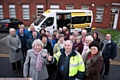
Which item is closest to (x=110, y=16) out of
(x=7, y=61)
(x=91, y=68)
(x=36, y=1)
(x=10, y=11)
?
(x=36, y=1)

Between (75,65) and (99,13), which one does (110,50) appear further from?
(99,13)

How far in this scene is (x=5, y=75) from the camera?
18.1 ft

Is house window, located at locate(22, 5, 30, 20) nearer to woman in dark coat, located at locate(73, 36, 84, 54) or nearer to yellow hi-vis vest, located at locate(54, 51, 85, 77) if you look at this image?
woman in dark coat, located at locate(73, 36, 84, 54)

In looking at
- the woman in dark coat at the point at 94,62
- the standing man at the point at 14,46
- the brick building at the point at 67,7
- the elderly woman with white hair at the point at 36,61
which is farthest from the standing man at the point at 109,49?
the brick building at the point at 67,7

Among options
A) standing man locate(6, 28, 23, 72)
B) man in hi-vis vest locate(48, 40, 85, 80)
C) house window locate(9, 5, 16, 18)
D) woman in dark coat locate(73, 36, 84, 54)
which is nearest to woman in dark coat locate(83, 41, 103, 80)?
man in hi-vis vest locate(48, 40, 85, 80)

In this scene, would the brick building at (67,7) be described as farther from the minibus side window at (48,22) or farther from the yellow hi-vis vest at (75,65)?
the yellow hi-vis vest at (75,65)

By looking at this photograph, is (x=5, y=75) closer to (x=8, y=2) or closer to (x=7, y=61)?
(x=7, y=61)

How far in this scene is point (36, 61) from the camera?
332cm

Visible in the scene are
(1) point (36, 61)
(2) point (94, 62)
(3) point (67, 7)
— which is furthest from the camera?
(3) point (67, 7)

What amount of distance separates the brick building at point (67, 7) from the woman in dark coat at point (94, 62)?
671 inches

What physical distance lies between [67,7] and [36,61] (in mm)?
17221

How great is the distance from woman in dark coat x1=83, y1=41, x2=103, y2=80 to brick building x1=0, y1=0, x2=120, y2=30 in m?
17.1

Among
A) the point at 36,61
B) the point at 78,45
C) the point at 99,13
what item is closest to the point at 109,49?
the point at 78,45

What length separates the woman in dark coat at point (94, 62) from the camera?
3139 millimetres
